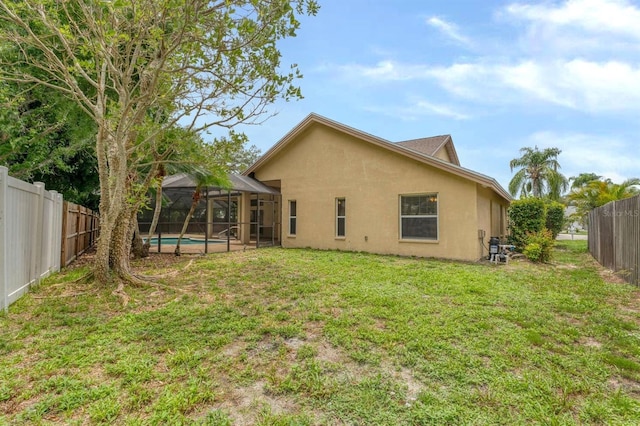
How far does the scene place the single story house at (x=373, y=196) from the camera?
10.3 metres

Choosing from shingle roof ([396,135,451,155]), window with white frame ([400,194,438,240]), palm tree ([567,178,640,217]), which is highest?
shingle roof ([396,135,451,155])

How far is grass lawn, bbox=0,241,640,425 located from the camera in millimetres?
2381

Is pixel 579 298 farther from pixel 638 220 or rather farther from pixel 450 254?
pixel 450 254

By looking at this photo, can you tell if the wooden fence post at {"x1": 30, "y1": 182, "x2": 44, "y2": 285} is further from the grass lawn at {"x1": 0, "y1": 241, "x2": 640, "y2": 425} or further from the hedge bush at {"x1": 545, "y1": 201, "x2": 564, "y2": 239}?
the hedge bush at {"x1": 545, "y1": 201, "x2": 564, "y2": 239}

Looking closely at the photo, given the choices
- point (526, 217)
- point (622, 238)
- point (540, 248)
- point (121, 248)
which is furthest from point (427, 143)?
point (121, 248)

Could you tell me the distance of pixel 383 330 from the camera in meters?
4.00

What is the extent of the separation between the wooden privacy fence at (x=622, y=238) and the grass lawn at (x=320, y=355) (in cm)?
91

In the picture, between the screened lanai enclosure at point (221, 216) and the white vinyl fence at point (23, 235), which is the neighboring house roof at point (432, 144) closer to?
the screened lanai enclosure at point (221, 216)

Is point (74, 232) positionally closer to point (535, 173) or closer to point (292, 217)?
point (292, 217)

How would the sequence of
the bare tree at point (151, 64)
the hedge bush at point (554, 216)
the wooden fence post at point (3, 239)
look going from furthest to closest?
1. the hedge bush at point (554, 216)
2. the bare tree at point (151, 64)
3. the wooden fence post at point (3, 239)

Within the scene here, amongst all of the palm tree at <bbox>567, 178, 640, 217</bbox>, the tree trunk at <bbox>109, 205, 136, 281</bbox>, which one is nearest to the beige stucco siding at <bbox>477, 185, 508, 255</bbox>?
the palm tree at <bbox>567, 178, 640, 217</bbox>

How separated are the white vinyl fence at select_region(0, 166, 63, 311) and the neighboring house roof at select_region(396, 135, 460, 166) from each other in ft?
45.5

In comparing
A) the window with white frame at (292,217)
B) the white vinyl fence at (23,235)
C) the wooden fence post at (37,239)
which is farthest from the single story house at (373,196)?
the wooden fence post at (37,239)

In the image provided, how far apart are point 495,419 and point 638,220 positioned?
6.81 meters
